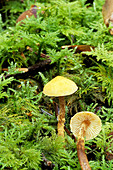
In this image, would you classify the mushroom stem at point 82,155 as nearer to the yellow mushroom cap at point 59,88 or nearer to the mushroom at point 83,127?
the mushroom at point 83,127

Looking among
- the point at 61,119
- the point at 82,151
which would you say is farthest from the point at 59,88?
the point at 82,151

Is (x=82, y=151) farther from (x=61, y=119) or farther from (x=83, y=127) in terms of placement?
(x=61, y=119)

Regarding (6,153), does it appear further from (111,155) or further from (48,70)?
(48,70)

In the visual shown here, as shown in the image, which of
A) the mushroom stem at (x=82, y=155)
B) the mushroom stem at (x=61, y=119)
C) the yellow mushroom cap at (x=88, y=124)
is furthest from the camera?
the mushroom stem at (x=61, y=119)

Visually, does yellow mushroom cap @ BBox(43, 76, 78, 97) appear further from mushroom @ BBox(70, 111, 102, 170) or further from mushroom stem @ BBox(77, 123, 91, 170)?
mushroom stem @ BBox(77, 123, 91, 170)

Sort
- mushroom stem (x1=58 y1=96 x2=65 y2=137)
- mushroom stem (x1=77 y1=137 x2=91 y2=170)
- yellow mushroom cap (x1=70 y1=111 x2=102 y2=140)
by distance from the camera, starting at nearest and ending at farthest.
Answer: mushroom stem (x1=77 y1=137 x2=91 y2=170), yellow mushroom cap (x1=70 y1=111 x2=102 y2=140), mushroom stem (x1=58 y1=96 x2=65 y2=137)

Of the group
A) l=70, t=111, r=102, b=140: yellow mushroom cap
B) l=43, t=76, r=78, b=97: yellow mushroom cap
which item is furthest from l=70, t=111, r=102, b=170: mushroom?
l=43, t=76, r=78, b=97: yellow mushroom cap

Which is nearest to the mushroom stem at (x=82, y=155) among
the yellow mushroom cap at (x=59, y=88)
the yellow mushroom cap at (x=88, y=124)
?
the yellow mushroom cap at (x=88, y=124)
